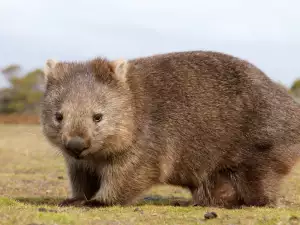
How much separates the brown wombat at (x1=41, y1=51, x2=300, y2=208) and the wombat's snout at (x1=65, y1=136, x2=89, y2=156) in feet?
1.28

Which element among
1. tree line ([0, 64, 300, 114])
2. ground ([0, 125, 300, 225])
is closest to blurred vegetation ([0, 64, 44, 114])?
tree line ([0, 64, 300, 114])

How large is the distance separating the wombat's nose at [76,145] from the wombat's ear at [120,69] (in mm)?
1265

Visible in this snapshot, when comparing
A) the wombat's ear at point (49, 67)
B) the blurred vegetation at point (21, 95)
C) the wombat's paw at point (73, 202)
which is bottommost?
the blurred vegetation at point (21, 95)

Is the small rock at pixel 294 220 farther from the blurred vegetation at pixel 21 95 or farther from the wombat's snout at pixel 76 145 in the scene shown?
the blurred vegetation at pixel 21 95

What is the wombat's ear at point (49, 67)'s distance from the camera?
24.7 feet

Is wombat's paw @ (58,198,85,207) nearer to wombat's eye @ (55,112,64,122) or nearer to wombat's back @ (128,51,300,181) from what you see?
wombat's eye @ (55,112,64,122)

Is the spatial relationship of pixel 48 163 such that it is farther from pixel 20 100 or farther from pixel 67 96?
pixel 20 100

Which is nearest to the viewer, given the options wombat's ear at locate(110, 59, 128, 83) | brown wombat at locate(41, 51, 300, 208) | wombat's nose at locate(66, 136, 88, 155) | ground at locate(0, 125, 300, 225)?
ground at locate(0, 125, 300, 225)

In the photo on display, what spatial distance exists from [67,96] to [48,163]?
27.1 feet

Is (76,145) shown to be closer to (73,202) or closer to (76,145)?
(76,145)

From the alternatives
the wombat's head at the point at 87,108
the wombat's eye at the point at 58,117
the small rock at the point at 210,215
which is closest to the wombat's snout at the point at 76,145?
the wombat's head at the point at 87,108

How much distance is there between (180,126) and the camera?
7.72m

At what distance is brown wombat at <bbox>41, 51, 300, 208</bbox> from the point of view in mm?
7113

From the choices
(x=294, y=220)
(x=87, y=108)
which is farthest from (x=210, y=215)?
(x=87, y=108)
